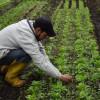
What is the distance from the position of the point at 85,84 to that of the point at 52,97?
0.83m

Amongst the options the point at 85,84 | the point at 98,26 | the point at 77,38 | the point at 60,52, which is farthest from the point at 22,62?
the point at 98,26

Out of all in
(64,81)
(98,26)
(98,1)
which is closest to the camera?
(64,81)

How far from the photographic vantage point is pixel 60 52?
9.46 meters

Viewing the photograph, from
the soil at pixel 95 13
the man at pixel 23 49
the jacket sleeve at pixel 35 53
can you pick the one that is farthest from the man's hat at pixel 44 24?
the soil at pixel 95 13

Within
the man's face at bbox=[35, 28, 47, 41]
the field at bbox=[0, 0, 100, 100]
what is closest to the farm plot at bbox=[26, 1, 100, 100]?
the field at bbox=[0, 0, 100, 100]

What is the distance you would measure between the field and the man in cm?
27

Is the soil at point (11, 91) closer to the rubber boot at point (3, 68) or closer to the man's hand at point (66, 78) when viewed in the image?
the rubber boot at point (3, 68)

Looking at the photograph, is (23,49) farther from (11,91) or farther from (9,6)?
(9,6)

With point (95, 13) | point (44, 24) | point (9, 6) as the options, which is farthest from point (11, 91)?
point (9, 6)

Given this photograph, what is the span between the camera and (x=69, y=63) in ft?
27.9

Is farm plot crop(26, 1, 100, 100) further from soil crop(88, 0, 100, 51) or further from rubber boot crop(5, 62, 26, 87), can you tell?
rubber boot crop(5, 62, 26, 87)

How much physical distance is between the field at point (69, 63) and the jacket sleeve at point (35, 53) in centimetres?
37

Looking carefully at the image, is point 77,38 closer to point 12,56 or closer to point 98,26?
point 98,26

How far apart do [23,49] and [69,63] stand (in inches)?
69.2
